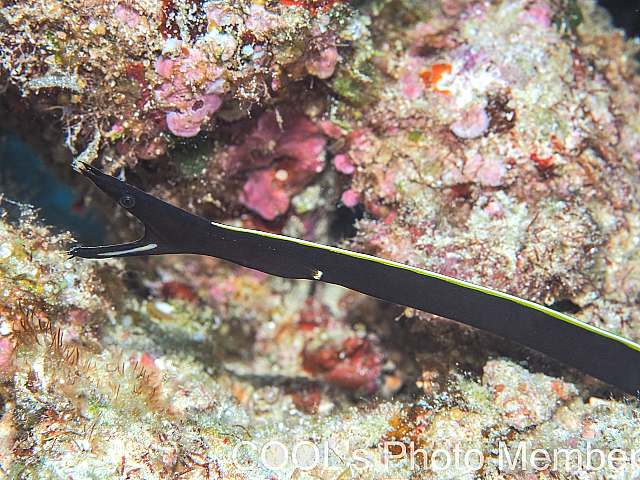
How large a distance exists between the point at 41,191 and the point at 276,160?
364 cm

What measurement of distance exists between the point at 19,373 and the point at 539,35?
5062mm

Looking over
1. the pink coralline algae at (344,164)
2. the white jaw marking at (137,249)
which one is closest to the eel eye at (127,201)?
the white jaw marking at (137,249)

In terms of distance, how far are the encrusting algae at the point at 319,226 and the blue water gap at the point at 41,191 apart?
0.64 m

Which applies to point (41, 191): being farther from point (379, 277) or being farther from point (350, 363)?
point (379, 277)

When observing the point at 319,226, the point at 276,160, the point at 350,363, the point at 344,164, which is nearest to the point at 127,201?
the point at 276,160

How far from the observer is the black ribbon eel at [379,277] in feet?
8.04

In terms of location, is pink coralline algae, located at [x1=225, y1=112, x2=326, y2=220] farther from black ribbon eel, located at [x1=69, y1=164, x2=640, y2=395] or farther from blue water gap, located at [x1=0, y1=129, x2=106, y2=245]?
blue water gap, located at [x1=0, y1=129, x2=106, y2=245]

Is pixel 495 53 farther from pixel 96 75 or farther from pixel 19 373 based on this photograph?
pixel 19 373

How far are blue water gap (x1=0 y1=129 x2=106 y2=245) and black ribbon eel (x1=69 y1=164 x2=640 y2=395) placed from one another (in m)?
2.63

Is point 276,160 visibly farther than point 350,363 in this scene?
No

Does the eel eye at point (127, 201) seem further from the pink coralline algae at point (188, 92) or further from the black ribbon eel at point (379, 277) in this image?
the pink coralline algae at point (188, 92)

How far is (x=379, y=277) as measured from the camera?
8.98 feet

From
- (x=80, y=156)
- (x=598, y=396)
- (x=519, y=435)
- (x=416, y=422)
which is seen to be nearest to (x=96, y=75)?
(x=80, y=156)

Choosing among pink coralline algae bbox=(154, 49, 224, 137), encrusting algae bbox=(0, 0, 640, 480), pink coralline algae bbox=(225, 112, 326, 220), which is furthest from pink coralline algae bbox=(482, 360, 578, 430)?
pink coralline algae bbox=(154, 49, 224, 137)
